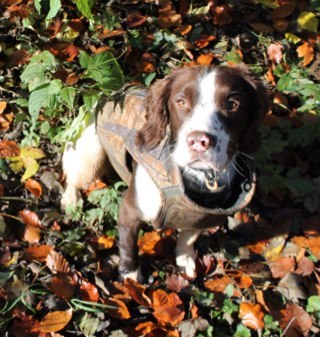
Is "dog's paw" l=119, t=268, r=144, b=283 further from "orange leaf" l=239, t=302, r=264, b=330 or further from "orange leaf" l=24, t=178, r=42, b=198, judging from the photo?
"orange leaf" l=24, t=178, r=42, b=198

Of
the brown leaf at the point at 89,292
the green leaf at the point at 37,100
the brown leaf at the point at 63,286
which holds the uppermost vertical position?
the green leaf at the point at 37,100

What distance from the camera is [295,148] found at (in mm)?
3975

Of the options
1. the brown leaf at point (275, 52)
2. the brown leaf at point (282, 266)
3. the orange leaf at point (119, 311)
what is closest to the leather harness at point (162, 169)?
the orange leaf at point (119, 311)

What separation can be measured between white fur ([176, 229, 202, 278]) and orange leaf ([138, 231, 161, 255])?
18 cm

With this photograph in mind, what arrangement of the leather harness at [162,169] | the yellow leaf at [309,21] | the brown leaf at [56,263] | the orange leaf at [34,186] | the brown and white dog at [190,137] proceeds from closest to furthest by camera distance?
1. the brown and white dog at [190,137]
2. the leather harness at [162,169]
3. the brown leaf at [56,263]
4. the orange leaf at [34,186]
5. the yellow leaf at [309,21]

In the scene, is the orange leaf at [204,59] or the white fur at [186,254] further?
the orange leaf at [204,59]

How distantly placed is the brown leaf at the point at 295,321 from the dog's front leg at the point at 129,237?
0.94m

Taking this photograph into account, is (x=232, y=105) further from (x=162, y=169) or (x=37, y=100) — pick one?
(x=37, y=100)

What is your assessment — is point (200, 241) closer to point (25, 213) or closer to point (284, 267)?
point (284, 267)

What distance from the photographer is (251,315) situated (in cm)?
312

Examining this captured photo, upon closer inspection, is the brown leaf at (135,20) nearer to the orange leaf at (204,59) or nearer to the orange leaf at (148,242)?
the orange leaf at (204,59)

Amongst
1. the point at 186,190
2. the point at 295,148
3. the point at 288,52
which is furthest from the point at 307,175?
the point at 186,190

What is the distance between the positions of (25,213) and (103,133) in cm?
83

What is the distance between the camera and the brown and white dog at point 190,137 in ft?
7.93
